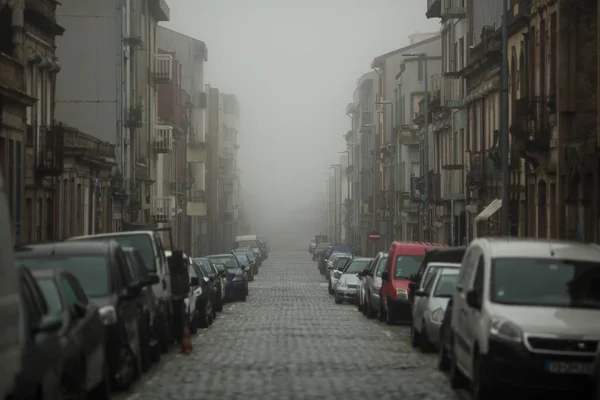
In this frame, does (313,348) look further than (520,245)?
Yes

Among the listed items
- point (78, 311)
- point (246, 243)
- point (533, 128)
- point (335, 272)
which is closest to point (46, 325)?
point (78, 311)

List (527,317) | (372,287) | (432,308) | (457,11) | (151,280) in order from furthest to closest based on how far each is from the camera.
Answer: (457,11) < (372,287) < (432,308) < (151,280) < (527,317)

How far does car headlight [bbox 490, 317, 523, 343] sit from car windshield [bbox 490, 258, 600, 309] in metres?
0.75

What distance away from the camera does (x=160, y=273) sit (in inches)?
1013

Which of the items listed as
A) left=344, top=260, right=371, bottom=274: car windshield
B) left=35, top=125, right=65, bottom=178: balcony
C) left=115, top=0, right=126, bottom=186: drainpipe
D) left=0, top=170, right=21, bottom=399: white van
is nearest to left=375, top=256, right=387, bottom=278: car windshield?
left=35, top=125, right=65, bottom=178: balcony

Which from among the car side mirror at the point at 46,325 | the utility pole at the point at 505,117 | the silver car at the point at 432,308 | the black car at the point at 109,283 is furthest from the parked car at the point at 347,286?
the car side mirror at the point at 46,325

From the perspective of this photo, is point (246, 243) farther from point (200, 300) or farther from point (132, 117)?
point (200, 300)

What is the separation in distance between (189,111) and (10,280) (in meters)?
99.0

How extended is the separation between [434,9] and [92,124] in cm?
1712

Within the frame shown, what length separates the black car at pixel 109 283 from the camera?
18.3m

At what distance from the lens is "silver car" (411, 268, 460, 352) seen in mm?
25188

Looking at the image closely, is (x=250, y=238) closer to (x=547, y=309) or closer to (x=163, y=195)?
(x=163, y=195)

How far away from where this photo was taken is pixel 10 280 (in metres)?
10.8

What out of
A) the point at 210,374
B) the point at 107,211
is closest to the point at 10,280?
the point at 210,374
